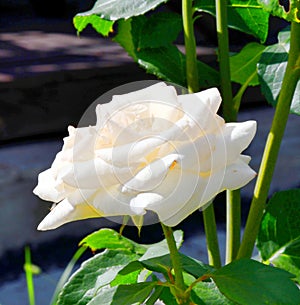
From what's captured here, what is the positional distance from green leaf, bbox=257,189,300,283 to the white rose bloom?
0.80 ft

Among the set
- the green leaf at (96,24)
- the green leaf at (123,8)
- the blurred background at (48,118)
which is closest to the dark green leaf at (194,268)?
the green leaf at (123,8)

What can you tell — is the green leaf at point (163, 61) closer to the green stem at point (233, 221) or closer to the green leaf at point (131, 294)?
the green stem at point (233, 221)

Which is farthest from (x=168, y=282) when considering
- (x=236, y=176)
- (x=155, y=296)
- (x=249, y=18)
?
(x=249, y=18)

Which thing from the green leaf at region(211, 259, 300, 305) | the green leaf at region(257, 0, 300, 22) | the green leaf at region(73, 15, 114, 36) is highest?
the green leaf at region(257, 0, 300, 22)

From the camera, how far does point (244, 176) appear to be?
45 centimetres

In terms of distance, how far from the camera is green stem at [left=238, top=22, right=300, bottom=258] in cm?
59

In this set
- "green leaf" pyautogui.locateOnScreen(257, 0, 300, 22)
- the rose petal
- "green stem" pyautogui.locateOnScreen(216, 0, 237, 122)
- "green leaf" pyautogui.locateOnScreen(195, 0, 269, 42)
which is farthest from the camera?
"green leaf" pyautogui.locateOnScreen(195, 0, 269, 42)

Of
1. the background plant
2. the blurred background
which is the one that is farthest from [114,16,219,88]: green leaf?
the blurred background

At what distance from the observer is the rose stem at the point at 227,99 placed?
0.65m

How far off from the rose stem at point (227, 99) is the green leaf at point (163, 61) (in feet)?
0.13

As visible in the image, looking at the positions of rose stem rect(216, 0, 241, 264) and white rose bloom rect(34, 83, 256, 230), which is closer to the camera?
white rose bloom rect(34, 83, 256, 230)

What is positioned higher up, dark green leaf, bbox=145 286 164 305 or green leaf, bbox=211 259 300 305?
green leaf, bbox=211 259 300 305

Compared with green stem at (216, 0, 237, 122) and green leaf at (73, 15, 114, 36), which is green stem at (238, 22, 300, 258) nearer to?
green stem at (216, 0, 237, 122)

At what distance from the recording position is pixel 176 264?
500 millimetres
